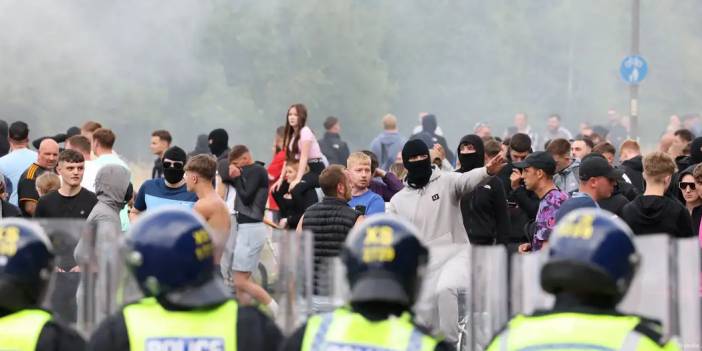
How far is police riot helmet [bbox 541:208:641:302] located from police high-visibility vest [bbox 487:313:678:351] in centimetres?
8

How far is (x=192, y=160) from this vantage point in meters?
9.15

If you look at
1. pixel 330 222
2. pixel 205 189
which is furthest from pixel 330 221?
pixel 205 189

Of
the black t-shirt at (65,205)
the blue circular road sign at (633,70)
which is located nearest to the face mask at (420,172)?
the black t-shirt at (65,205)

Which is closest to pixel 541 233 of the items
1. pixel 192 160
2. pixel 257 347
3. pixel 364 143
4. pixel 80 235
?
pixel 192 160

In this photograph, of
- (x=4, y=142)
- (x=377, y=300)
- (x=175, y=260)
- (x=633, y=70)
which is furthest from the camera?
(x=633, y=70)

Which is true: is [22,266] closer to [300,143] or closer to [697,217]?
[697,217]

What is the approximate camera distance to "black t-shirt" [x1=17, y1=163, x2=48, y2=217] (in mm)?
10953

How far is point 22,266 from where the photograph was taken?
429cm

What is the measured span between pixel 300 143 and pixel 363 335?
29.6ft

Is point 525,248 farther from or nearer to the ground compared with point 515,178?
nearer to the ground

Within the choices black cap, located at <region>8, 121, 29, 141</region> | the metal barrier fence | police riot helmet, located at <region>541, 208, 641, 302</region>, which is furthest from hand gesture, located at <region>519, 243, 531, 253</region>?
police riot helmet, located at <region>541, 208, 641, 302</region>

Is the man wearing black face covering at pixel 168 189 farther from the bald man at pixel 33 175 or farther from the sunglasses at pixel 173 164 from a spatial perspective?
the bald man at pixel 33 175

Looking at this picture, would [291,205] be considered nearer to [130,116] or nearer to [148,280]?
[148,280]

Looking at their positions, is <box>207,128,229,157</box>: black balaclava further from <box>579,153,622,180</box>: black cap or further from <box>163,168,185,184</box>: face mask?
<box>579,153,622,180</box>: black cap
